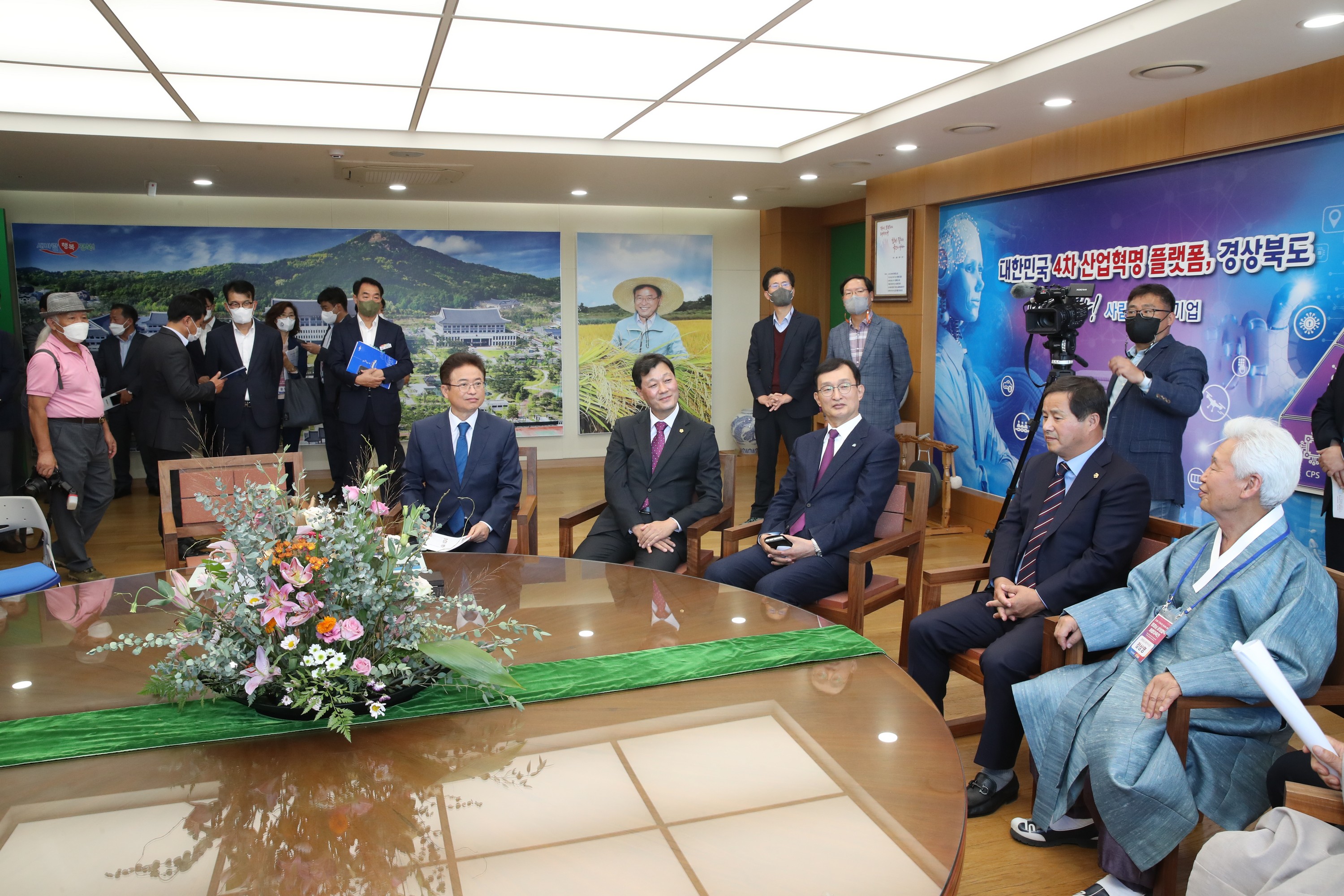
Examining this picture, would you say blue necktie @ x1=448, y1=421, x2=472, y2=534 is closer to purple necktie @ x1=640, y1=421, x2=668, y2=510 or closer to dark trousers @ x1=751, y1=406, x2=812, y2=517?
purple necktie @ x1=640, y1=421, x2=668, y2=510

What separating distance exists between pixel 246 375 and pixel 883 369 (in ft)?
14.7

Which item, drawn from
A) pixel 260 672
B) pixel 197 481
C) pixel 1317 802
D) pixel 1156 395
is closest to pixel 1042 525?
pixel 1317 802

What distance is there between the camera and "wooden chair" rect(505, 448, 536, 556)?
12.9 ft

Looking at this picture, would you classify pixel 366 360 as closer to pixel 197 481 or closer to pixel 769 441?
pixel 197 481

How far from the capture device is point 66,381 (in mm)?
5363

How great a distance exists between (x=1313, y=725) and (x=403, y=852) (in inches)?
73.4

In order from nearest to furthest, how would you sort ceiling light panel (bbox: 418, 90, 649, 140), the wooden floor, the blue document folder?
the wooden floor < ceiling light panel (bbox: 418, 90, 649, 140) < the blue document folder

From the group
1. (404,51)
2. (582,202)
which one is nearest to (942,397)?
(582,202)

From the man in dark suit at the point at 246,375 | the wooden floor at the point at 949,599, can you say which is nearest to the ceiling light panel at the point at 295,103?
the man in dark suit at the point at 246,375

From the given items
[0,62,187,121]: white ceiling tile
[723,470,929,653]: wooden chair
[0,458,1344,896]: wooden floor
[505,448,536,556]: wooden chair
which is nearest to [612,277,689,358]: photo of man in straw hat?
[0,458,1344,896]: wooden floor

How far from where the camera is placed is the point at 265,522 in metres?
1.90

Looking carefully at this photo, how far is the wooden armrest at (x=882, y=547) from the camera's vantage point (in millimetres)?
3367

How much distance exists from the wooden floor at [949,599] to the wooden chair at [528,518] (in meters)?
1.65

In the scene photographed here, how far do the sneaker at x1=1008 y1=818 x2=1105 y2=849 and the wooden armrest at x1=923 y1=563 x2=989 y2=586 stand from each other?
0.81m
